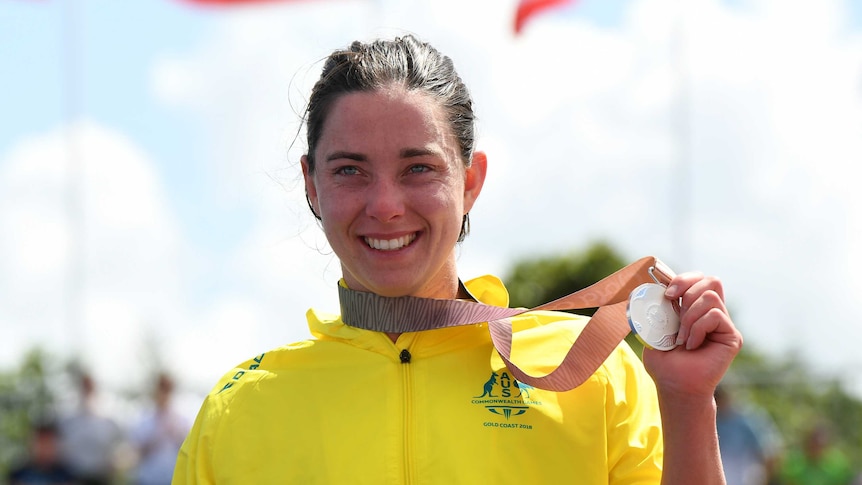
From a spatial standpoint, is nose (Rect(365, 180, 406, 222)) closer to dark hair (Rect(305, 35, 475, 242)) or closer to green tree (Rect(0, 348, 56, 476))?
dark hair (Rect(305, 35, 475, 242))

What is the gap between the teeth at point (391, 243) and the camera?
2.66m

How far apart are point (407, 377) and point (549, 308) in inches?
14.0

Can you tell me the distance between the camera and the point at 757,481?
9.72m

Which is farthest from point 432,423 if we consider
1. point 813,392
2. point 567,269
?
point 567,269

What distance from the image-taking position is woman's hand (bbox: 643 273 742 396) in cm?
234

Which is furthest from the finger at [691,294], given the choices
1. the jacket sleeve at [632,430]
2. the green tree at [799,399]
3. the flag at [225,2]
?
the flag at [225,2]

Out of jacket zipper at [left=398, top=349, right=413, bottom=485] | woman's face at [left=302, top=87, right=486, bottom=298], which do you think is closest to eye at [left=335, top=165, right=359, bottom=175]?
woman's face at [left=302, top=87, right=486, bottom=298]

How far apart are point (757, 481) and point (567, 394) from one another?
25.0 feet

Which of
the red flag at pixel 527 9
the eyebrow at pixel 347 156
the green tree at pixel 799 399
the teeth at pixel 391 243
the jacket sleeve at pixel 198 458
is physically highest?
the red flag at pixel 527 9

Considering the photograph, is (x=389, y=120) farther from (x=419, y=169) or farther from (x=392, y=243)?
(x=392, y=243)

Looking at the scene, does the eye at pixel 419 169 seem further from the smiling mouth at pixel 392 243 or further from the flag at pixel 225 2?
the flag at pixel 225 2

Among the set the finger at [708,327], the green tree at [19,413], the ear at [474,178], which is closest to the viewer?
the finger at [708,327]

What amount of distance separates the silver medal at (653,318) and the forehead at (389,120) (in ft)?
1.91

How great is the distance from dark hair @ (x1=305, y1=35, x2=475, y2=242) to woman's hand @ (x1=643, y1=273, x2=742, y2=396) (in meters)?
0.67
